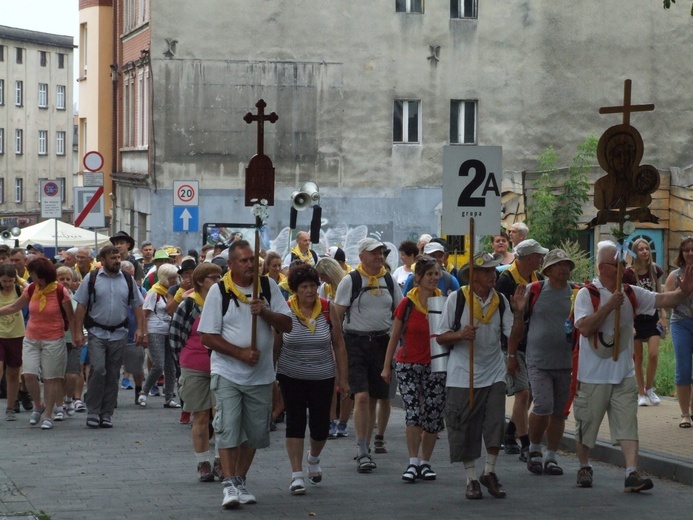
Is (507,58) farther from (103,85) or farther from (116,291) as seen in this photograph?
(116,291)

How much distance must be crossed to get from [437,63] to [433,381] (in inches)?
1077

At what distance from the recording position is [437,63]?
38.2 meters

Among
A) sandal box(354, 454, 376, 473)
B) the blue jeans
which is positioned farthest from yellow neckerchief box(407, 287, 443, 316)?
the blue jeans

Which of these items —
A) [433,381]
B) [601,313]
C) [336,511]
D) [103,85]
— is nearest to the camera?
[336,511]

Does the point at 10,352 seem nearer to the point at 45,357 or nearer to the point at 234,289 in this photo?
the point at 45,357

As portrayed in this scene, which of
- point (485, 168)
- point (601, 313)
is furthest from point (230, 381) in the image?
point (485, 168)

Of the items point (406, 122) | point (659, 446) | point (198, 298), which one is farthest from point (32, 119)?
point (659, 446)

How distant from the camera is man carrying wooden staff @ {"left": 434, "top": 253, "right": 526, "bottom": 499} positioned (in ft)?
35.0

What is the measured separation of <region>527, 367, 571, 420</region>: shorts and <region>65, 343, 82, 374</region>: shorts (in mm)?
6784

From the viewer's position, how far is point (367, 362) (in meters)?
12.6

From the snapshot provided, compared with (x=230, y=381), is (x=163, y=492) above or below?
below

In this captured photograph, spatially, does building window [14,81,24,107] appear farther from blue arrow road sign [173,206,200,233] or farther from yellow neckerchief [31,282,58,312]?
yellow neckerchief [31,282,58,312]

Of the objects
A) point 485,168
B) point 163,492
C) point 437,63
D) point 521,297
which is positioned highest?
point 437,63

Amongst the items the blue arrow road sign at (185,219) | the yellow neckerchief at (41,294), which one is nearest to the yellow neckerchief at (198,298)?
the yellow neckerchief at (41,294)
